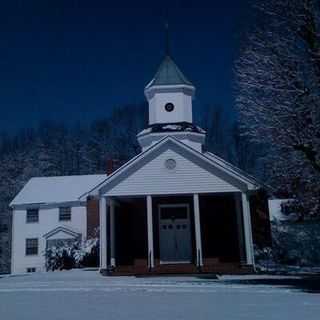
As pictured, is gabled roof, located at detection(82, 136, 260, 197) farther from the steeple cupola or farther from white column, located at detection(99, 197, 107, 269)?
the steeple cupola

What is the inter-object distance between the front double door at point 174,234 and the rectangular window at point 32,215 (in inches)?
638

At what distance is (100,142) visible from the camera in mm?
53812

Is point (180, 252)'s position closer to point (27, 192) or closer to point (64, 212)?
point (64, 212)

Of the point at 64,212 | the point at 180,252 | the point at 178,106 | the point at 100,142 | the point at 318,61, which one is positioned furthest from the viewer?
the point at 100,142

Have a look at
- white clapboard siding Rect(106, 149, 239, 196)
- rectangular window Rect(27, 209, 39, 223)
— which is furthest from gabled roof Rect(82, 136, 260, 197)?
rectangular window Rect(27, 209, 39, 223)

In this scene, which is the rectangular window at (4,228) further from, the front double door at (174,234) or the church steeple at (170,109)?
the front double door at (174,234)

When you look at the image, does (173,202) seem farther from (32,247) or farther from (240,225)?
(32,247)

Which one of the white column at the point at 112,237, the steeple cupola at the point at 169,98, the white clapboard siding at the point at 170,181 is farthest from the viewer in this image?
the steeple cupola at the point at 169,98

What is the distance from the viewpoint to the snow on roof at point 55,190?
119 ft

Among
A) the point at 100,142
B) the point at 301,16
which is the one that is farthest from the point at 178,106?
the point at 100,142

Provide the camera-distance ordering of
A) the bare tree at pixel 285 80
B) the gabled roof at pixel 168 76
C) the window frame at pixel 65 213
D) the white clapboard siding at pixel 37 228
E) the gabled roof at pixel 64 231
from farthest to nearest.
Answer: the window frame at pixel 65 213, the white clapboard siding at pixel 37 228, the gabled roof at pixel 64 231, the gabled roof at pixel 168 76, the bare tree at pixel 285 80

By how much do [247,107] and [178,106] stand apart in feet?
34.2

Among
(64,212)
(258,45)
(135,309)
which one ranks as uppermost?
(258,45)

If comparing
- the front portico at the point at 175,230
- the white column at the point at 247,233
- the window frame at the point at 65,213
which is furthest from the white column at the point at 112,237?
the window frame at the point at 65,213
